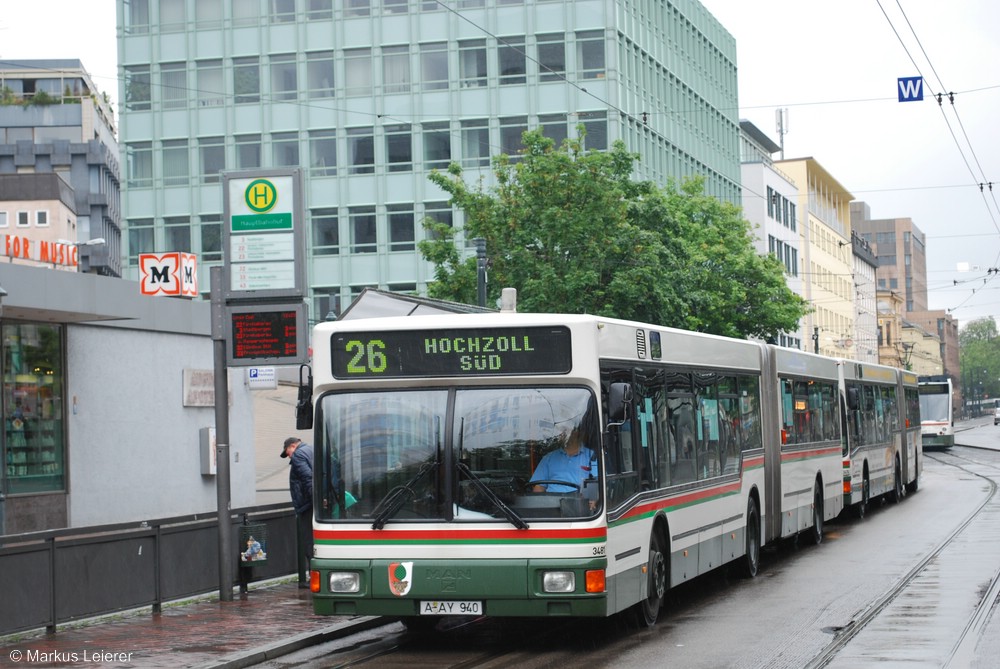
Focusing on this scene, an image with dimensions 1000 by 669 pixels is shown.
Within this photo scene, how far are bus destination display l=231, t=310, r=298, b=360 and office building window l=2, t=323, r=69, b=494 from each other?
7217mm

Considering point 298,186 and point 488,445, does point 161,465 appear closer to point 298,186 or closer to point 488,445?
point 298,186

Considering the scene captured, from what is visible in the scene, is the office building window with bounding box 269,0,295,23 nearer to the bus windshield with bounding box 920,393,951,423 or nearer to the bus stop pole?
the bus windshield with bounding box 920,393,951,423

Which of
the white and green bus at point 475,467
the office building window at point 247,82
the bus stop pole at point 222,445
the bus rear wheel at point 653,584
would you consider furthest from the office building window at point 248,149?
the white and green bus at point 475,467

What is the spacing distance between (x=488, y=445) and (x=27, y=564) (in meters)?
4.02

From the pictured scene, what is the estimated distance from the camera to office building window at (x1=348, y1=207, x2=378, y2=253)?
5884cm

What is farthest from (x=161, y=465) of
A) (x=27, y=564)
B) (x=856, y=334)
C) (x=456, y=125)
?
(x=856, y=334)

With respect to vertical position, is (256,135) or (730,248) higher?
(256,135)

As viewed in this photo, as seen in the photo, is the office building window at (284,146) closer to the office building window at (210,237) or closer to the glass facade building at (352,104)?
the glass facade building at (352,104)

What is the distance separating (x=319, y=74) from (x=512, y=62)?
296 inches

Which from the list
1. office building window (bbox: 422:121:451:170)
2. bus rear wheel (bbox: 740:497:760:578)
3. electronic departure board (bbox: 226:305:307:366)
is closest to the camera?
electronic departure board (bbox: 226:305:307:366)

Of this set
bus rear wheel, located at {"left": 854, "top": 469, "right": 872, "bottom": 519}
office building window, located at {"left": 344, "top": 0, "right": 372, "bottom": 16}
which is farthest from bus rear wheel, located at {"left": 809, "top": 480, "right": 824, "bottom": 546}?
office building window, located at {"left": 344, "top": 0, "right": 372, "bottom": 16}

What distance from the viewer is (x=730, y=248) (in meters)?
51.1

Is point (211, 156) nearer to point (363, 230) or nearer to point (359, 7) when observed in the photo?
point (363, 230)

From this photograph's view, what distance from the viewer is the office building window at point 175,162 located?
5978cm
